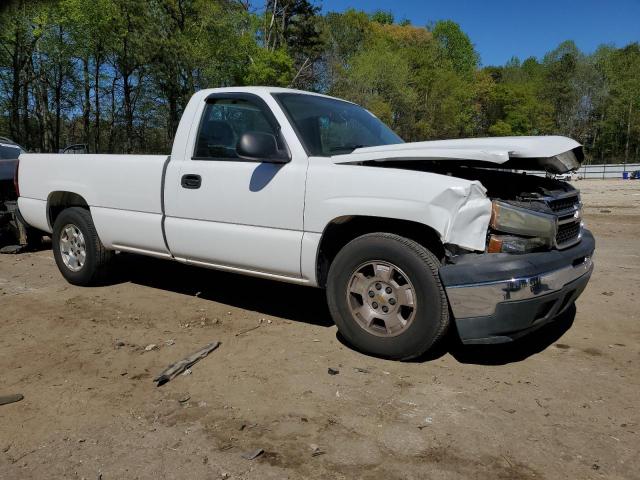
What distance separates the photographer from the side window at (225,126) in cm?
446

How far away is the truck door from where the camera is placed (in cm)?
400

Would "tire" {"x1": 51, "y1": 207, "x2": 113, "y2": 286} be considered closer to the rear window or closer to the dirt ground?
the dirt ground

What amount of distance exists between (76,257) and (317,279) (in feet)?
10.4

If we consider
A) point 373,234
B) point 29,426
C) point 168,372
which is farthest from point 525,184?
point 29,426

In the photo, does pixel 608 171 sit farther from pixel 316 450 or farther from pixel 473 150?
pixel 316 450

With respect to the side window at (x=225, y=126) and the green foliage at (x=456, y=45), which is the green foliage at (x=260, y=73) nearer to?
the green foliage at (x=456, y=45)

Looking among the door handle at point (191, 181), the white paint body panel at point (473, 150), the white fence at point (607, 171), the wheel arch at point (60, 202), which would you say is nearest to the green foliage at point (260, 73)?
the wheel arch at point (60, 202)

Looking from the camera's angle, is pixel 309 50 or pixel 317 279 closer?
pixel 317 279

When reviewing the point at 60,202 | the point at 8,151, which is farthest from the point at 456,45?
the point at 60,202

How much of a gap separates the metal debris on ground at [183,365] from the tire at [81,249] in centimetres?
216

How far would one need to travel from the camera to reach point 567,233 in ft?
12.2

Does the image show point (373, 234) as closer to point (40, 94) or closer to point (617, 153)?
point (40, 94)

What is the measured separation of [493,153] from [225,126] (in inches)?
93.2

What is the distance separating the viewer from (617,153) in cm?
7131
